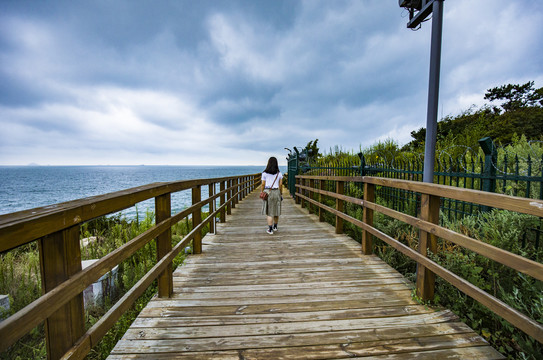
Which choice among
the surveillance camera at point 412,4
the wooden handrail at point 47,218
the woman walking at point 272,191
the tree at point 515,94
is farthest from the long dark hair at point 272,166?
the tree at point 515,94

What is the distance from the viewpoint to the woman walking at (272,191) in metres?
5.31

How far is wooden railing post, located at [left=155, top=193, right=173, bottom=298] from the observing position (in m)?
2.55

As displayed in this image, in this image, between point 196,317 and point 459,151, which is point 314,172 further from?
point 196,317

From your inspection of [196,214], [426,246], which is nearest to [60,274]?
[196,214]

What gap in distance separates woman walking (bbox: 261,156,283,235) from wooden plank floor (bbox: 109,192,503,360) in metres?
1.57

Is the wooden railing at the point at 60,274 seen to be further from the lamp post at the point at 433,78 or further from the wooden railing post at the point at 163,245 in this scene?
the lamp post at the point at 433,78

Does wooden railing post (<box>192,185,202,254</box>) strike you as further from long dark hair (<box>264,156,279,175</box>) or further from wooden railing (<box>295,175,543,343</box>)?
wooden railing (<box>295,175,543,343</box>)

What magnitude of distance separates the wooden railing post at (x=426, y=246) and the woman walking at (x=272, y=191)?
3.11 meters

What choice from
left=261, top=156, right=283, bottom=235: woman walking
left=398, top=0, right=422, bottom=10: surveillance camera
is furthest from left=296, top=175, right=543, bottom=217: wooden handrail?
left=261, top=156, right=283, bottom=235: woman walking

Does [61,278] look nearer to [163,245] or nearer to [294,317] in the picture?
[163,245]

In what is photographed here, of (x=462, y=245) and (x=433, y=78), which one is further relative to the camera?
(x=433, y=78)

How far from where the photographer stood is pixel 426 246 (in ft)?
8.15

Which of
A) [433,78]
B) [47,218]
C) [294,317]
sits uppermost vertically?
[433,78]

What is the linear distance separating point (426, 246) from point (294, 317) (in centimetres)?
142
